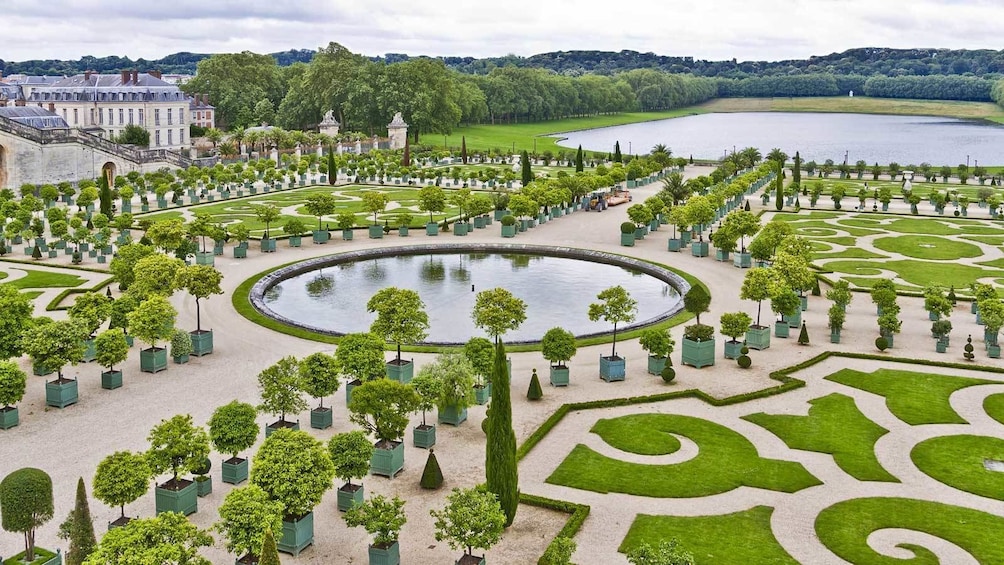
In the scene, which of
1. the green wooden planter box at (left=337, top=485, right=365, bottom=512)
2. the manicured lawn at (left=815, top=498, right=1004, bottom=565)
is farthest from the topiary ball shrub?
the green wooden planter box at (left=337, top=485, right=365, bottom=512)

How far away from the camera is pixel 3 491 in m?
22.9

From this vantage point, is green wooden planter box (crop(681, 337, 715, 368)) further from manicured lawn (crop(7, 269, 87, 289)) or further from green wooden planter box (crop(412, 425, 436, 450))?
manicured lawn (crop(7, 269, 87, 289))

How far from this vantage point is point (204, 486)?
2697cm

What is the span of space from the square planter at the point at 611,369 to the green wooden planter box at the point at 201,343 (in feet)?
53.6

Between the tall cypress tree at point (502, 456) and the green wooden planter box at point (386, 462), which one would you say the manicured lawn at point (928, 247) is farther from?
the tall cypress tree at point (502, 456)

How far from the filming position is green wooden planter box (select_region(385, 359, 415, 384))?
36.7m

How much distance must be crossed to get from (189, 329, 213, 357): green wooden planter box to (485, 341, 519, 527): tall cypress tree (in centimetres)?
1872

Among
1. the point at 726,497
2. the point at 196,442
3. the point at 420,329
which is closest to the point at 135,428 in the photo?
the point at 196,442

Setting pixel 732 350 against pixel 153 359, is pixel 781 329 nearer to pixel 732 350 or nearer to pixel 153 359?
pixel 732 350

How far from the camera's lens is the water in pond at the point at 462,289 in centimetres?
4481

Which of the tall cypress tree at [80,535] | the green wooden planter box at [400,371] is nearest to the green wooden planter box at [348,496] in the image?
the tall cypress tree at [80,535]

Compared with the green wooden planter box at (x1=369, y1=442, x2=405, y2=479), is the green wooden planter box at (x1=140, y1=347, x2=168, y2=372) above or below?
above

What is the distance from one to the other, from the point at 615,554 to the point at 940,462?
40.3 ft

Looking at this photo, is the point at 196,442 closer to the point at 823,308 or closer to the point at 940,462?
the point at 940,462
